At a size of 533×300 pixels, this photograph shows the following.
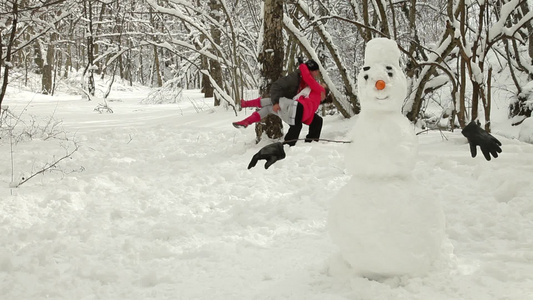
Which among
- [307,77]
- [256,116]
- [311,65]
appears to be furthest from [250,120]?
[311,65]

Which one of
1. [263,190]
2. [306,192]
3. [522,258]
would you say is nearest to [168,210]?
[263,190]

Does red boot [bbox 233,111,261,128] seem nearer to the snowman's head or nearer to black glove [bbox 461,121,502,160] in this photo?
the snowman's head

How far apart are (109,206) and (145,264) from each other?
4.03ft

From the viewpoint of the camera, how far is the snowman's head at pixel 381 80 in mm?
2283

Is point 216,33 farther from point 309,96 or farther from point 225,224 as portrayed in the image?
point 225,224

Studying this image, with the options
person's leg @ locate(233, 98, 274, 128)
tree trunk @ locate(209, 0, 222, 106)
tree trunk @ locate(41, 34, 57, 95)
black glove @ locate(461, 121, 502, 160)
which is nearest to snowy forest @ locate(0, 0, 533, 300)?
black glove @ locate(461, 121, 502, 160)

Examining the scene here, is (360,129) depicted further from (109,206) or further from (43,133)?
(43,133)

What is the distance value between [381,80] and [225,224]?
6.37ft

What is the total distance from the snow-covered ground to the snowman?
12 centimetres

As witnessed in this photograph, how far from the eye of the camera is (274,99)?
16.9 feet

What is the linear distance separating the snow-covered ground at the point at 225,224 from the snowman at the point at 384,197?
12 centimetres

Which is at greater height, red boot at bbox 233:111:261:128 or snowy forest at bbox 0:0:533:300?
red boot at bbox 233:111:261:128

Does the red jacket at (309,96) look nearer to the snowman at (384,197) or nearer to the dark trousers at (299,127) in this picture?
the dark trousers at (299,127)

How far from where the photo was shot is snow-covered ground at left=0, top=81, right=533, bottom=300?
2441 mm
